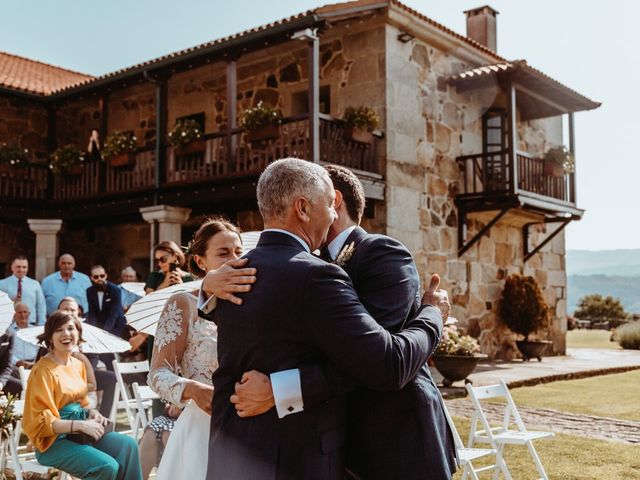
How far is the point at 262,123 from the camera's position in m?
11.5

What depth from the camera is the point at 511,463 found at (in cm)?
584

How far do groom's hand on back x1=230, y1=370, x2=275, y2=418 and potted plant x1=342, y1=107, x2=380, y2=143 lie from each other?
9885mm

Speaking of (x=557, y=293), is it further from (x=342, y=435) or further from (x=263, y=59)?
(x=342, y=435)

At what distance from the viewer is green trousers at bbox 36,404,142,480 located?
4.14m

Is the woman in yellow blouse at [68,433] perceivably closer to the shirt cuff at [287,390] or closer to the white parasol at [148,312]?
the white parasol at [148,312]

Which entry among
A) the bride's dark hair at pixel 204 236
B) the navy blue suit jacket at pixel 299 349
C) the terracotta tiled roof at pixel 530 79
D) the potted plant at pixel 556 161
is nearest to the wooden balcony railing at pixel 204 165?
the terracotta tiled roof at pixel 530 79

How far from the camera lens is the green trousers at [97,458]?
4.14 meters

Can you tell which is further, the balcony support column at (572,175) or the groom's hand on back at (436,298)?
the balcony support column at (572,175)

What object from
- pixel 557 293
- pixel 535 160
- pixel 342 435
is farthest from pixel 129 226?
pixel 342 435

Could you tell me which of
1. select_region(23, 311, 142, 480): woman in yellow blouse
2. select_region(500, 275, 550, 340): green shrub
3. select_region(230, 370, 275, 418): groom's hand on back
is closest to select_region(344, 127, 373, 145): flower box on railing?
select_region(500, 275, 550, 340): green shrub

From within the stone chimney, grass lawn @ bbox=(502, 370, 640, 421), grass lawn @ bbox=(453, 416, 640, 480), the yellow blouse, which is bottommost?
grass lawn @ bbox=(502, 370, 640, 421)

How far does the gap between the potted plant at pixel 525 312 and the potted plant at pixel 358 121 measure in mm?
5106

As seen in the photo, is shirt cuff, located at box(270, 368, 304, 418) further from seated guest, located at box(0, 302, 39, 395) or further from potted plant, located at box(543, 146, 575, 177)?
potted plant, located at box(543, 146, 575, 177)

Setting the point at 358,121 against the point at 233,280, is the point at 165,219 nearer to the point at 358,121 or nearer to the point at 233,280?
the point at 358,121
